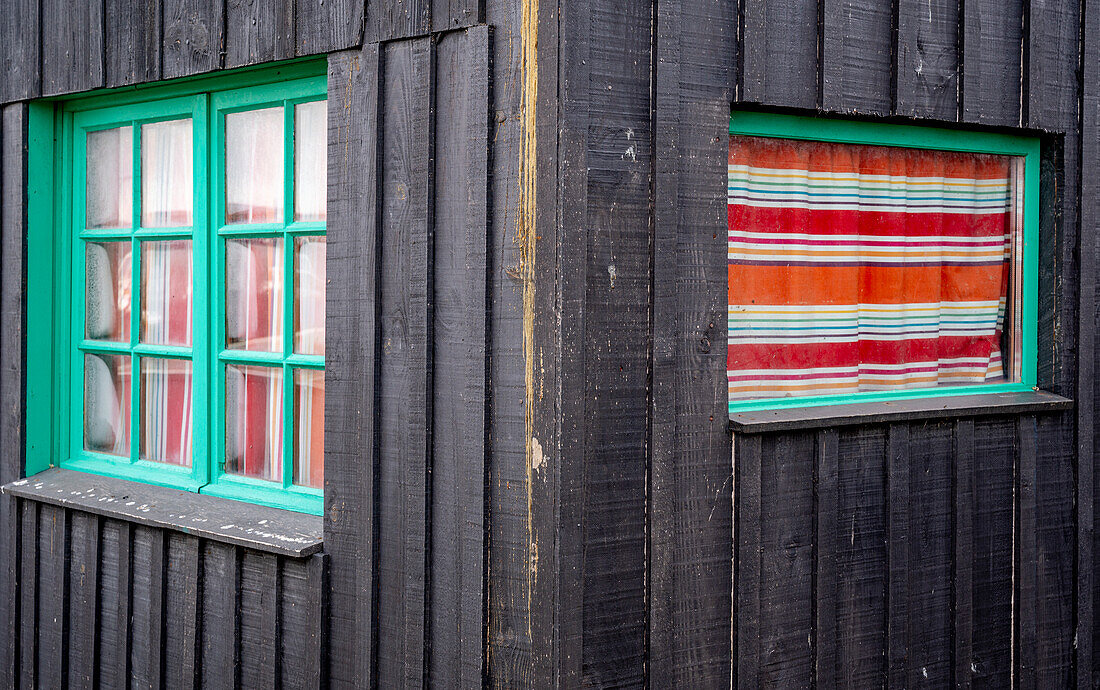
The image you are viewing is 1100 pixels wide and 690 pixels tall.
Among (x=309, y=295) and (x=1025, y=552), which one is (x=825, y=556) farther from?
(x=309, y=295)

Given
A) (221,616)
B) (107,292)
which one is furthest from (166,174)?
(221,616)

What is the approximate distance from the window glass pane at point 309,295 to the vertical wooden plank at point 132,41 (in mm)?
825

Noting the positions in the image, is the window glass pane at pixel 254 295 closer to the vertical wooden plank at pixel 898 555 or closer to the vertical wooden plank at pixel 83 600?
the vertical wooden plank at pixel 83 600

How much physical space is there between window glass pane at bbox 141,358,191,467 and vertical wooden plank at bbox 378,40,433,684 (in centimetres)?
112

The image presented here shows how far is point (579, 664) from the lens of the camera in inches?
101

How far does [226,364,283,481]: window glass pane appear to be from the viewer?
3.32m

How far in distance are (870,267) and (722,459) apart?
2.93 feet

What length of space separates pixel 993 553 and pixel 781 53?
5.72 feet

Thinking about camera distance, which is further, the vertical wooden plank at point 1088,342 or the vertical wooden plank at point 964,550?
the vertical wooden plank at point 1088,342

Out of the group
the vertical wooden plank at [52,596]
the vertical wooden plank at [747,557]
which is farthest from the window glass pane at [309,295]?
the vertical wooden plank at [747,557]

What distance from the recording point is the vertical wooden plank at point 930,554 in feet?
10.3

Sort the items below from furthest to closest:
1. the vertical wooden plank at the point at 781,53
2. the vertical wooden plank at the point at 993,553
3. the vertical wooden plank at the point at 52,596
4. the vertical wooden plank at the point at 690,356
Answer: the vertical wooden plank at the point at 52,596 < the vertical wooden plank at the point at 993,553 < the vertical wooden plank at the point at 781,53 < the vertical wooden plank at the point at 690,356

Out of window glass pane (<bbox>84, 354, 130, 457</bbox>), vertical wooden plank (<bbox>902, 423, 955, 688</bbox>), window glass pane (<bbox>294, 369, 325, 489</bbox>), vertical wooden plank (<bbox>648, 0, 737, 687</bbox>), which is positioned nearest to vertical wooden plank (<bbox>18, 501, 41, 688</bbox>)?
window glass pane (<bbox>84, 354, 130, 457</bbox>)

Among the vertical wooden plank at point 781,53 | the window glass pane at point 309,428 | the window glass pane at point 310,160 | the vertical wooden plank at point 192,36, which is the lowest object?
the window glass pane at point 309,428
